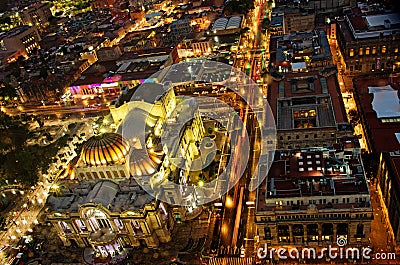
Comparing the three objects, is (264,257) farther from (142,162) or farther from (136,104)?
(136,104)

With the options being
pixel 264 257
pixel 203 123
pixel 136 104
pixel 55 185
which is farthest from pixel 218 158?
pixel 55 185

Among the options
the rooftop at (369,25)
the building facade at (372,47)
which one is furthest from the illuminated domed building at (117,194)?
the rooftop at (369,25)

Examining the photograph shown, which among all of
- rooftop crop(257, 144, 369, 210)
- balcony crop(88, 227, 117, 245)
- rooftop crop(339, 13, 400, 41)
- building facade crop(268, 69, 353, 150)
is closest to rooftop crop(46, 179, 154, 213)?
balcony crop(88, 227, 117, 245)

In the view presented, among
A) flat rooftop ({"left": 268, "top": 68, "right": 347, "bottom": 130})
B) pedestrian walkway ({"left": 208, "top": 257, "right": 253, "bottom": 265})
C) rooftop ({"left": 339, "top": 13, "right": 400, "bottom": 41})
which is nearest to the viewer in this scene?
pedestrian walkway ({"left": 208, "top": 257, "right": 253, "bottom": 265})

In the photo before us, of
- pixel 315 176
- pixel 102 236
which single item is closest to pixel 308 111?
pixel 315 176

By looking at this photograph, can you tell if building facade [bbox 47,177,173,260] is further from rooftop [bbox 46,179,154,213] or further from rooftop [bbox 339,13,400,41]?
rooftop [bbox 339,13,400,41]
